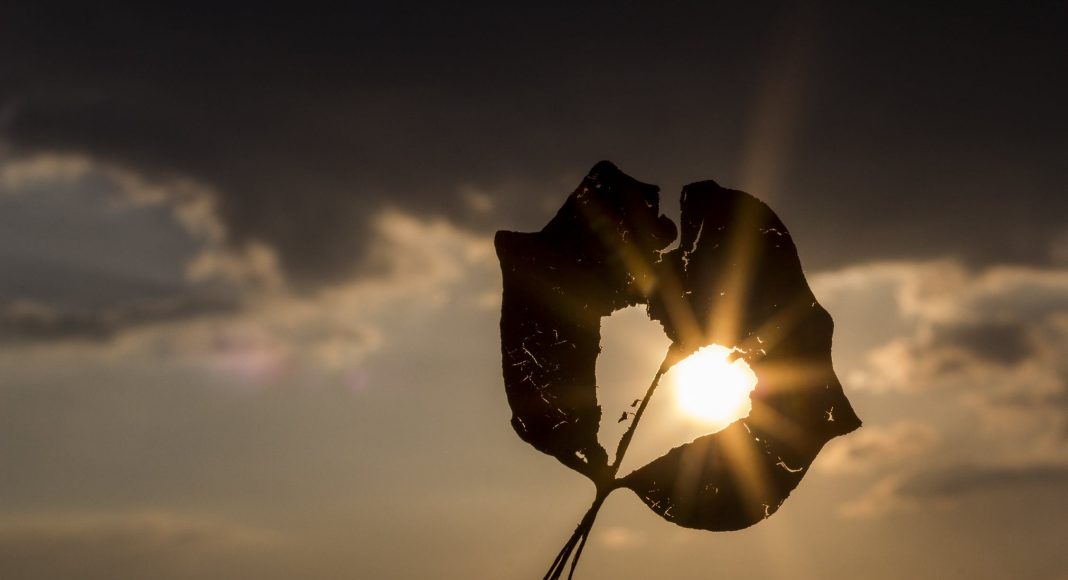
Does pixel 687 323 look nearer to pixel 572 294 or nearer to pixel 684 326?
pixel 684 326

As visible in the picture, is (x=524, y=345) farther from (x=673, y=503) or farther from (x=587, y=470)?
(x=673, y=503)

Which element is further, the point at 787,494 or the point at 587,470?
the point at 787,494

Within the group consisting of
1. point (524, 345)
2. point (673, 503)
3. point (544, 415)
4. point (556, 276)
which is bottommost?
point (673, 503)

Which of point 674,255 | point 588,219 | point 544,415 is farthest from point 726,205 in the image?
point 544,415

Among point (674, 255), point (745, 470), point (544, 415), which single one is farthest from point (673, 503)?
point (674, 255)

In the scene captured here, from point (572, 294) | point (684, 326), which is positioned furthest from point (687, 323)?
point (572, 294)

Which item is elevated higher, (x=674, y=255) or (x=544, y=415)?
(x=674, y=255)

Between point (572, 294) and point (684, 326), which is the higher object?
point (572, 294)
